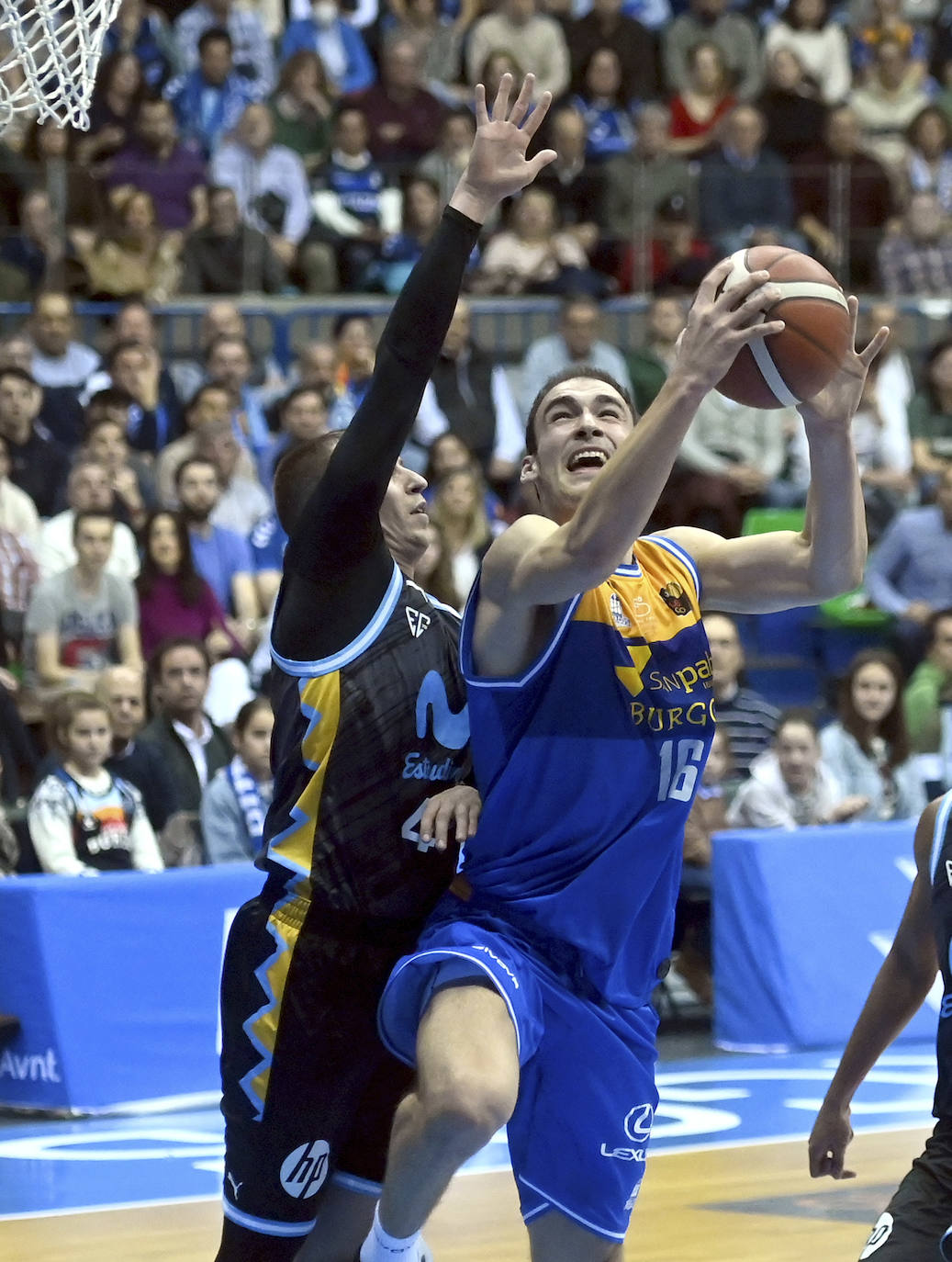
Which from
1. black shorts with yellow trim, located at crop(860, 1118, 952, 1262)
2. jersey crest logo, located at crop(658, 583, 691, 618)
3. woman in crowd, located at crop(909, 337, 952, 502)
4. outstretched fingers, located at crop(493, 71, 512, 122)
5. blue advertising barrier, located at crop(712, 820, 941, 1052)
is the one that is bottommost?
blue advertising barrier, located at crop(712, 820, 941, 1052)

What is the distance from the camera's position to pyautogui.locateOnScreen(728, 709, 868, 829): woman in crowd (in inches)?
379

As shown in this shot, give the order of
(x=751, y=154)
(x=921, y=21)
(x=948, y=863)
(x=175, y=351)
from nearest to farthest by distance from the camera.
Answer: (x=948, y=863) < (x=175, y=351) < (x=751, y=154) < (x=921, y=21)

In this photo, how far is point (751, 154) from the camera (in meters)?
14.5

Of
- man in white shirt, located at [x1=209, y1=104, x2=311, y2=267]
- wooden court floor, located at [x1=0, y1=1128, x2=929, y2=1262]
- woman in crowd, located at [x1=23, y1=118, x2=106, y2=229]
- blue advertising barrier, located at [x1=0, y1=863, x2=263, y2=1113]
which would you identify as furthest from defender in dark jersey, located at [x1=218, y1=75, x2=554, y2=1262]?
man in white shirt, located at [x1=209, y1=104, x2=311, y2=267]

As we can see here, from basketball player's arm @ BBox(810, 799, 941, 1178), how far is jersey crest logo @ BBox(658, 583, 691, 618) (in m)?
0.68

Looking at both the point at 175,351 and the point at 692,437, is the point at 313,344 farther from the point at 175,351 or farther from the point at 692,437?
the point at 692,437

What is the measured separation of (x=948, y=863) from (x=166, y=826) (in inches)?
211

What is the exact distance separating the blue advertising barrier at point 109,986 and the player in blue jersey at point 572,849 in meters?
3.89

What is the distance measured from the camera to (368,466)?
379 centimetres

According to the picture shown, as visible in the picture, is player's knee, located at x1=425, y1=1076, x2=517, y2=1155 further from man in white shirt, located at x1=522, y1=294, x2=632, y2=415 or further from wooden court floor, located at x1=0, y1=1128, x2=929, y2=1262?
man in white shirt, located at x1=522, y1=294, x2=632, y2=415

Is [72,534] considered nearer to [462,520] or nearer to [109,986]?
[462,520]

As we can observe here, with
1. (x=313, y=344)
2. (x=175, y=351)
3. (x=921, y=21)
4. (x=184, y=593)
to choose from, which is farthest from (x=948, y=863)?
(x=921, y=21)

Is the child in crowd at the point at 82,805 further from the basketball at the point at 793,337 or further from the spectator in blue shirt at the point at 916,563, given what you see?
the spectator in blue shirt at the point at 916,563

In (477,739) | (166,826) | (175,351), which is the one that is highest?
(477,739)
